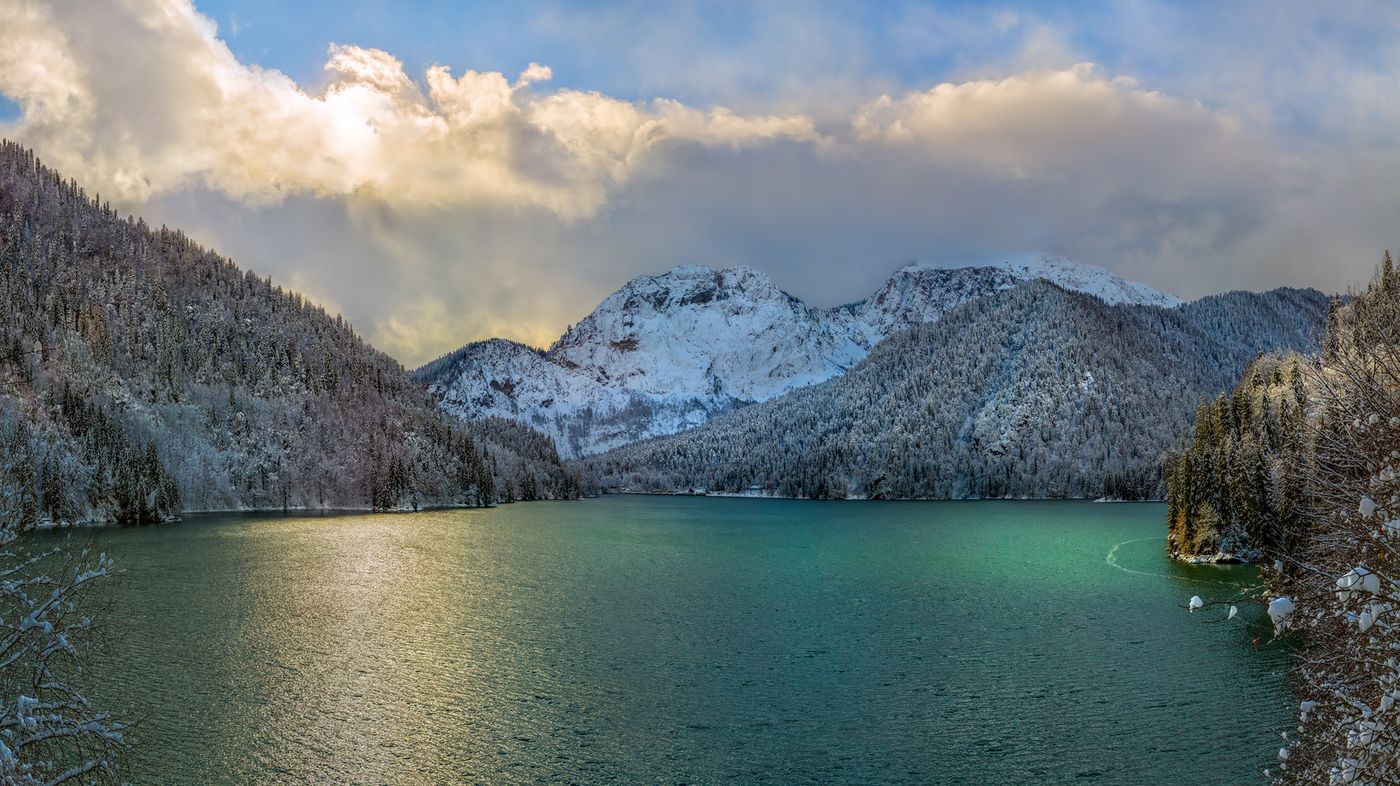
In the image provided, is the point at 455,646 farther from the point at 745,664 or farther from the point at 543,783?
the point at 543,783

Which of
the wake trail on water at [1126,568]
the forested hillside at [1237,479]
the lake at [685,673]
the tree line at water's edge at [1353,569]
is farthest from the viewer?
the forested hillside at [1237,479]

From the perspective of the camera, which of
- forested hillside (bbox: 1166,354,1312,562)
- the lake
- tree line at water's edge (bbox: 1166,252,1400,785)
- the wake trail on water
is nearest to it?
tree line at water's edge (bbox: 1166,252,1400,785)

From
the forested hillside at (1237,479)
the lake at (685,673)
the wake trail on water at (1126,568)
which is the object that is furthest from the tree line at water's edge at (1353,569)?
the forested hillside at (1237,479)

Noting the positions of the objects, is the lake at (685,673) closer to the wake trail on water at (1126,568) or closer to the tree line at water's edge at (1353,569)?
the wake trail on water at (1126,568)

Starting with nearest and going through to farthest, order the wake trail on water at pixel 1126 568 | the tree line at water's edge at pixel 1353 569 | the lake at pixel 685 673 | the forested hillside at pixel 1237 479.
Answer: the tree line at water's edge at pixel 1353 569, the lake at pixel 685 673, the wake trail on water at pixel 1126 568, the forested hillside at pixel 1237 479

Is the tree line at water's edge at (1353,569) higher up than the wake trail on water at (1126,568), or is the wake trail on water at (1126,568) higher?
the tree line at water's edge at (1353,569)

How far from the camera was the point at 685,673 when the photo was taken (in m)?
48.8

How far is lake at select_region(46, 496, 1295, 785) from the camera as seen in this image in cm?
3472

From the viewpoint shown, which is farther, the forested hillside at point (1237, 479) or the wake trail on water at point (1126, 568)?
the forested hillside at point (1237, 479)

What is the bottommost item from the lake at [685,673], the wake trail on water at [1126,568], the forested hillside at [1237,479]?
the wake trail on water at [1126,568]

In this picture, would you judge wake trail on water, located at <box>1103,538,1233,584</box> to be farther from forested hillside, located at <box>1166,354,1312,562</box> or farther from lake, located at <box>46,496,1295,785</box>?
forested hillside, located at <box>1166,354,1312,562</box>

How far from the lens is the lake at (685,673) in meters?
34.7

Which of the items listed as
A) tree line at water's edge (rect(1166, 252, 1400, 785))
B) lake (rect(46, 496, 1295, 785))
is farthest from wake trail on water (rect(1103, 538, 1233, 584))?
tree line at water's edge (rect(1166, 252, 1400, 785))

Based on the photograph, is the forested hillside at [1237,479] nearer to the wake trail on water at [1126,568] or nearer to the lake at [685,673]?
the wake trail on water at [1126,568]
